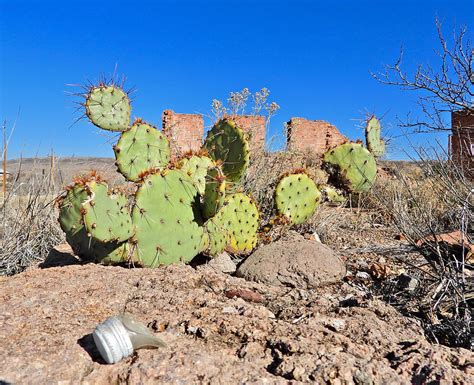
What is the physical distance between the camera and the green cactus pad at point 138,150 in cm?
444

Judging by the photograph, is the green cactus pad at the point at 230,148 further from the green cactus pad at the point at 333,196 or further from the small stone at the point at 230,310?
the small stone at the point at 230,310

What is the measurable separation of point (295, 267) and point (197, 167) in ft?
4.22

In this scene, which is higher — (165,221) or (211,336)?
(165,221)

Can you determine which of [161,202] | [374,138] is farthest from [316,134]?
[161,202]

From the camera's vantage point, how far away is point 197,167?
14.4ft

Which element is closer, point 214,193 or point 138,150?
point 214,193

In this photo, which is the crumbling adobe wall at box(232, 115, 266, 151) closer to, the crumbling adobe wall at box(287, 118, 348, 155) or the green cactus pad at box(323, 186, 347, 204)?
the green cactus pad at box(323, 186, 347, 204)

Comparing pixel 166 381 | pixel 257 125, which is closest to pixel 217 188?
pixel 166 381

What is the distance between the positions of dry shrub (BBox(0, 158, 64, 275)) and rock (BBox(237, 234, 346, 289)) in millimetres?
1759

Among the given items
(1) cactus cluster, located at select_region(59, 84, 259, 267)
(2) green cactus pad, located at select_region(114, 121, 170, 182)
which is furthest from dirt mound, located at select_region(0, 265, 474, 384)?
(2) green cactus pad, located at select_region(114, 121, 170, 182)

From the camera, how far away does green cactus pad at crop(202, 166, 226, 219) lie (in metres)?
3.74

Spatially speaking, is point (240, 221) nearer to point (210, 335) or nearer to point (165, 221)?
point (165, 221)

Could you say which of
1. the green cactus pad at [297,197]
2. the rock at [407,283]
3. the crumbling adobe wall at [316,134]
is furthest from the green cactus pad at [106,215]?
the crumbling adobe wall at [316,134]

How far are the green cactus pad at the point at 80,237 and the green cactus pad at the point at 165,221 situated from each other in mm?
154
